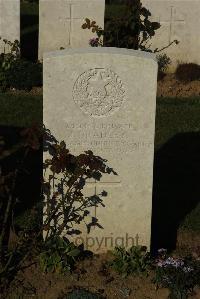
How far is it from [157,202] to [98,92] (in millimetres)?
2128

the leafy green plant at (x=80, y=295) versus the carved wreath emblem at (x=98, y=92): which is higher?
the carved wreath emblem at (x=98, y=92)

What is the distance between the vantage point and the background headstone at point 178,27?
496 inches

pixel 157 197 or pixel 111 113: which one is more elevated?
pixel 111 113

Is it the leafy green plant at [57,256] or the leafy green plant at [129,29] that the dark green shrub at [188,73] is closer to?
the leafy green plant at [129,29]

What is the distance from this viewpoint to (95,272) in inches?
260

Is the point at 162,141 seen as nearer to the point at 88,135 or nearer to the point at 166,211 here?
the point at 166,211

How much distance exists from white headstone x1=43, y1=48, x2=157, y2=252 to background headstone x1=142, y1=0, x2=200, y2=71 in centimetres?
646

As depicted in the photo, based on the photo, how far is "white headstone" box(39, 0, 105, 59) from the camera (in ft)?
41.4

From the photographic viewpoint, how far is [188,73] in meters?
12.4

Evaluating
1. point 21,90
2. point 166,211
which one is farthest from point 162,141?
point 21,90

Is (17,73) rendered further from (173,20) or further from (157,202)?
(157,202)

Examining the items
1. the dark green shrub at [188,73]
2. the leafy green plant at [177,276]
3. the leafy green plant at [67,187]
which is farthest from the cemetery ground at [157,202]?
the dark green shrub at [188,73]

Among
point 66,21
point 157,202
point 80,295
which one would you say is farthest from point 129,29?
point 80,295

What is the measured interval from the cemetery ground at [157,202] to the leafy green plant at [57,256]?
0.07 meters
